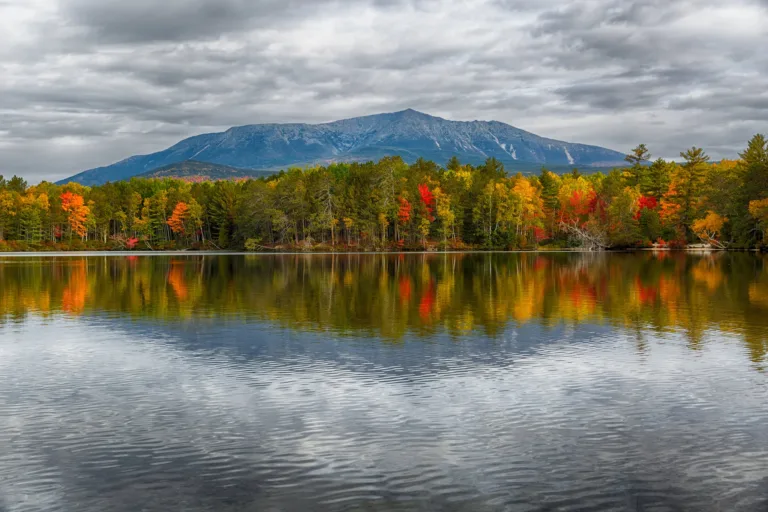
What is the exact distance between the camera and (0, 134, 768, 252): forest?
144m

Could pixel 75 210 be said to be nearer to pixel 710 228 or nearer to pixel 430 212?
pixel 430 212

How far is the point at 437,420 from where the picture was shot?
54.1 ft

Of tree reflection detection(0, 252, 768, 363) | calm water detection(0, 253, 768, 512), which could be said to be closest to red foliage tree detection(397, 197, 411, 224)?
tree reflection detection(0, 252, 768, 363)

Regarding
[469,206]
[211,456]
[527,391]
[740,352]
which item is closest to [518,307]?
[740,352]

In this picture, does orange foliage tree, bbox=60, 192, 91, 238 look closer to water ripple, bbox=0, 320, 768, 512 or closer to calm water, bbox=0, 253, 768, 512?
calm water, bbox=0, 253, 768, 512

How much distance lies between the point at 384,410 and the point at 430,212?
5410 inches

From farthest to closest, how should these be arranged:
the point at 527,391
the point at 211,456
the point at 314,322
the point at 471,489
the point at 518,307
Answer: the point at 518,307, the point at 314,322, the point at 527,391, the point at 211,456, the point at 471,489

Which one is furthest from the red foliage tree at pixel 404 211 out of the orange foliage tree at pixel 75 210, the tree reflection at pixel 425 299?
the tree reflection at pixel 425 299

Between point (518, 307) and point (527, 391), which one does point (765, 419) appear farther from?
point (518, 307)

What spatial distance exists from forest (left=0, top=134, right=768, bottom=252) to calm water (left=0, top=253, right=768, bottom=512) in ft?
370

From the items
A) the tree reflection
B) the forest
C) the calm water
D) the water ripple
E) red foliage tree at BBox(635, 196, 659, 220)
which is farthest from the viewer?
red foliage tree at BBox(635, 196, 659, 220)

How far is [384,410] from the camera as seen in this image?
17.4m

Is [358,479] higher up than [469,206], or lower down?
lower down

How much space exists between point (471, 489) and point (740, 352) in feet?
55.5
